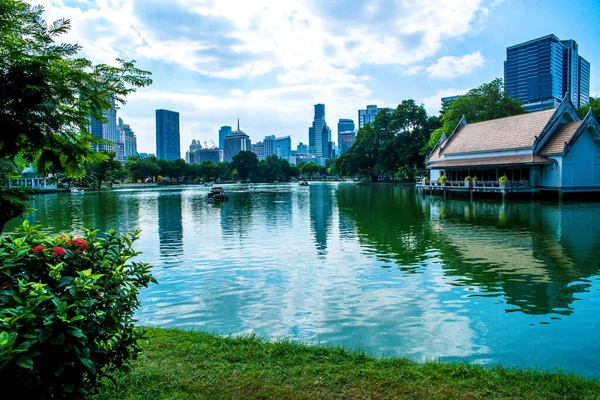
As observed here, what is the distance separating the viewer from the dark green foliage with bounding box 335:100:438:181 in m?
83.6

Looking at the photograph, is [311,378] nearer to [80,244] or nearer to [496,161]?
[80,244]

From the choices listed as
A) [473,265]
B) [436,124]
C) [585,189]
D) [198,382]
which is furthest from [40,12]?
[436,124]

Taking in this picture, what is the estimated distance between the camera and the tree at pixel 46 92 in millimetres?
4508

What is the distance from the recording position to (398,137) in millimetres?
85625

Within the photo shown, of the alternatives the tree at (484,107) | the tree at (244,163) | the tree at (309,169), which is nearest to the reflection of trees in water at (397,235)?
the tree at (484,107)

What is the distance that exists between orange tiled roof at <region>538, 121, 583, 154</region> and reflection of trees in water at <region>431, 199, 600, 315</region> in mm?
16495

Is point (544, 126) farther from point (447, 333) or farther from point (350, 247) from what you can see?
point (447, 333)

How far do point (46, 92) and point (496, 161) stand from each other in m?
46.1

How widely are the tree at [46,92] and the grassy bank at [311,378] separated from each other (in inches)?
114

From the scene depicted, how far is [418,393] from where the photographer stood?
464 centimetres

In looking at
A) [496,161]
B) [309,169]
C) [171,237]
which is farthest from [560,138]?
[309,169]

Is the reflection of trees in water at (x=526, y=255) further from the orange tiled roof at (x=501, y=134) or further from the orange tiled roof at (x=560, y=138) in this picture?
the orange tiled roof at (x=501, y=134)

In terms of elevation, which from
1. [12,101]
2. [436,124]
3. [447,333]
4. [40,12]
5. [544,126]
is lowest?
[447,333]

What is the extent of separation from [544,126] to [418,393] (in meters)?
45.5
